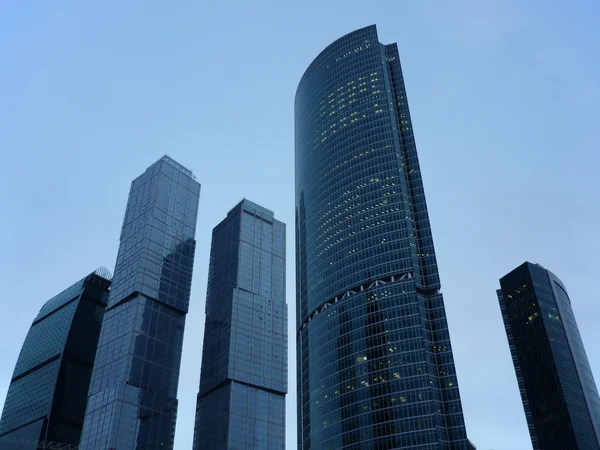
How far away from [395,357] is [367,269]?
2971 centimetres

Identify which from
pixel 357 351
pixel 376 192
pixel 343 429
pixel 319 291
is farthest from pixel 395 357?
pixel 376 192

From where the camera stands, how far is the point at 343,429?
16775cm

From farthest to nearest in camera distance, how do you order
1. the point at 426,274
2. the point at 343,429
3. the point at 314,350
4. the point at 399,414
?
1. the point at 314,350
2. the point at 426,274
3. the point at 343,429
4. the point at 399,414

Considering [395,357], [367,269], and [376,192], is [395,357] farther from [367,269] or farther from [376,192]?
[376,192]

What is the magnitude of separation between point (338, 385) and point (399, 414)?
24490 mm

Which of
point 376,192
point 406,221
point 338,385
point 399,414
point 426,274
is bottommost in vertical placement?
point 399,414

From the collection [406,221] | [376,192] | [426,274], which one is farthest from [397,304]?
[376,192]

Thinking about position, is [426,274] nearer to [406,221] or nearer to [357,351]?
[406,221]

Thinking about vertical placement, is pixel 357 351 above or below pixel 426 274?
below

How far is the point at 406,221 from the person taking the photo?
185625 mm

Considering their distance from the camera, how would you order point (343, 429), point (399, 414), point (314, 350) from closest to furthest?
1. point (399, 414)
2. point (343, 429)
3. point (314, 350)

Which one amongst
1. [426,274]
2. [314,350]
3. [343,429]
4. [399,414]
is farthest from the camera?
→ [314,350]

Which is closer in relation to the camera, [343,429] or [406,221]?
[343,429]

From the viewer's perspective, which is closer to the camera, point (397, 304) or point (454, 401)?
point (454, 401)
